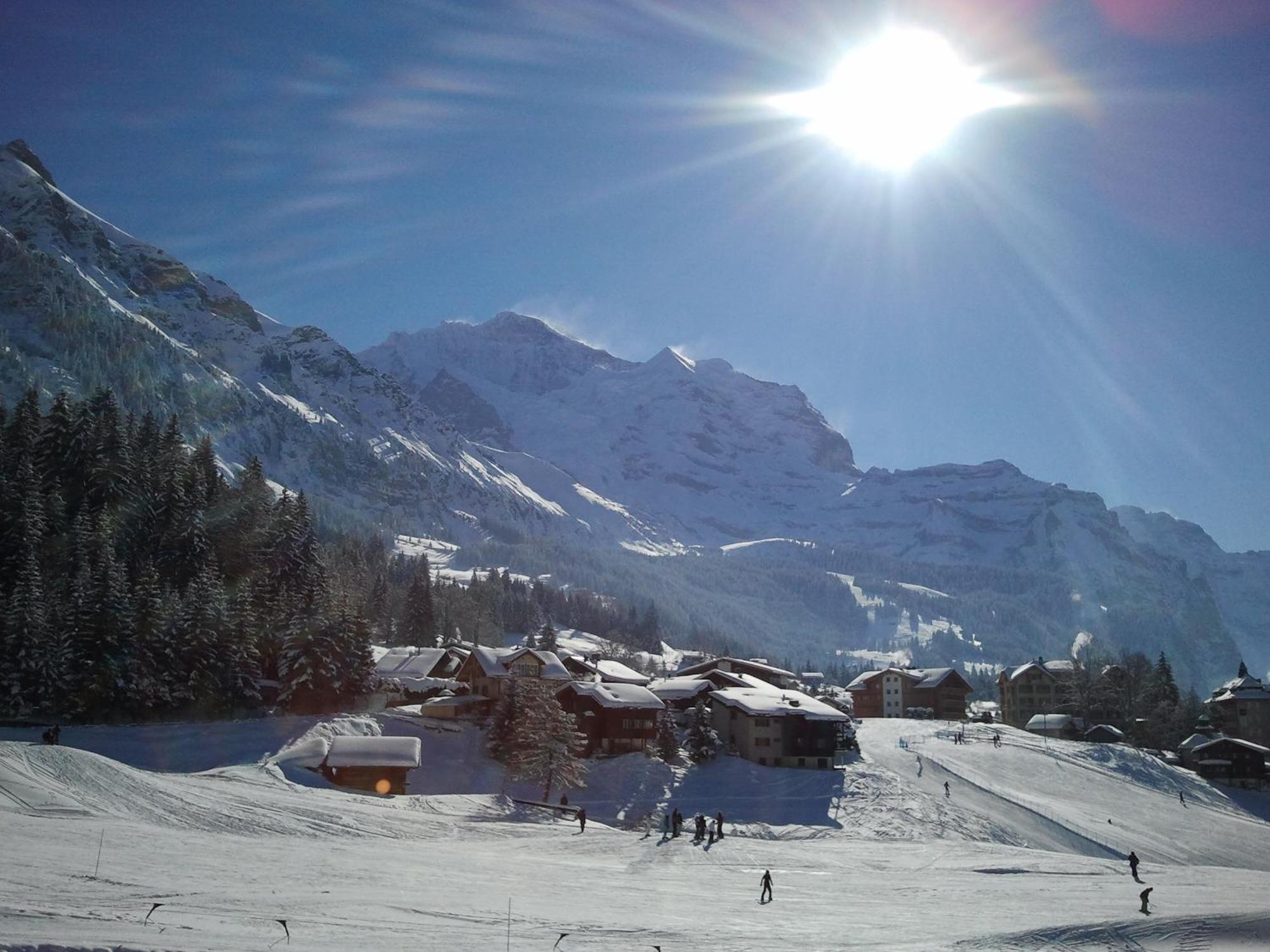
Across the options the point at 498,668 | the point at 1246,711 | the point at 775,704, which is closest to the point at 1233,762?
the point at 1246,711

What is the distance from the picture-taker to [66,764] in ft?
126

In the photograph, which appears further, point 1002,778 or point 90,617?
point 1002,778

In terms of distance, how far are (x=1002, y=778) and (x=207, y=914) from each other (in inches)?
2704

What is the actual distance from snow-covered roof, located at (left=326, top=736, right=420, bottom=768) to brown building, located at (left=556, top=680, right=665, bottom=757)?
19.1 meters

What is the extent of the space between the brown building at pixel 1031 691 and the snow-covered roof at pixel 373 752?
350 ft

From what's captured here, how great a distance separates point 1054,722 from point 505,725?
78.1 meters

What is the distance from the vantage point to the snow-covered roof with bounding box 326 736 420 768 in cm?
5331

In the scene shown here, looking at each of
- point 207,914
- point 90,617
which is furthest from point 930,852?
point 90,617

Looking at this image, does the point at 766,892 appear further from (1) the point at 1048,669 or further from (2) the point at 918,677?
(1) the point at 1048,669

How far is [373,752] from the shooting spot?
54.5m

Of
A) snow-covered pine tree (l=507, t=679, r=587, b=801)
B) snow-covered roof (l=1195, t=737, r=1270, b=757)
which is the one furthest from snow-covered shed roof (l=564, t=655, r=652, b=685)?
snow-covered roof (l=1195, t=737, r=1270, b=757)

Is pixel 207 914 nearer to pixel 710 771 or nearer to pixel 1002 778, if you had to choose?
pixel 710 771

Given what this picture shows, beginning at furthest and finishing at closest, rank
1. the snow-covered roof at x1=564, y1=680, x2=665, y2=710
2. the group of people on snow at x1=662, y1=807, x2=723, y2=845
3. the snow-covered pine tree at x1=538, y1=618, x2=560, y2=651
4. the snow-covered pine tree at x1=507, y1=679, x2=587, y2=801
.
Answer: the snow-covered pine tree at x1=538, y1=618, x2=560, y2=651, the snow-covered roof at x1=564, y1=680, x2=665, y2=710, the snow-covered pine tree at x1=507, y1=679, x2=587, y2=801, the group of people on snow at x1=662, y1=807, x2=723, y2=845

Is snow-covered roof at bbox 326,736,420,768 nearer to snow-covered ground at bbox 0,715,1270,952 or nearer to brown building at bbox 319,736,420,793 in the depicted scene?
brown building at bbox 319,736,420,793
